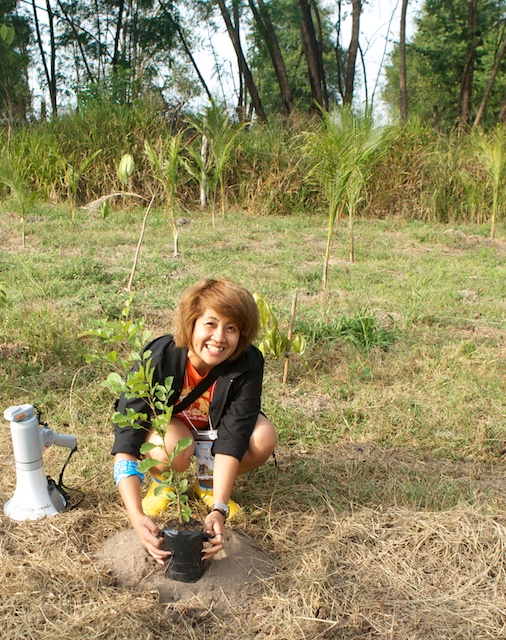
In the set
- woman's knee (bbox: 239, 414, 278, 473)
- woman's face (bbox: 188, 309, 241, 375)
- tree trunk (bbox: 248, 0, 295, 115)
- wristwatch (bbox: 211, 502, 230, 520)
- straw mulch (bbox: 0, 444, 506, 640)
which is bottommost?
straw mulch (bbox: 0, 444, 506, 640)

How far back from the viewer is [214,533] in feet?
6.07

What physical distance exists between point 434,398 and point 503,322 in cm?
165

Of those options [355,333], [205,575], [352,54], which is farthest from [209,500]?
[352,54]

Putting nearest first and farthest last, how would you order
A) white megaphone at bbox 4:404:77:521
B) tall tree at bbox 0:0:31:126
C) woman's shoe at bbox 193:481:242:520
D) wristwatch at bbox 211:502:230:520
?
wristwatch at bbox 211:502:230:520 < white megaphone at bbox 4:404:77:521 < woman's shoe at bbox 193:481:242:520 < tall tree at bbox 0:0:31:126

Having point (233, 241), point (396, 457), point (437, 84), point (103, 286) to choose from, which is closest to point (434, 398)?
point (396, 457)

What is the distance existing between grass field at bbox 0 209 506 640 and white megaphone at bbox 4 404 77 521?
6 centimetres

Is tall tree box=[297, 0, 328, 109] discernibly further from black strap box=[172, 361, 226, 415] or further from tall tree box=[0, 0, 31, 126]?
black strap box=[172, 361, 226, 415]

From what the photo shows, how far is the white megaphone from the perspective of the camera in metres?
2.03

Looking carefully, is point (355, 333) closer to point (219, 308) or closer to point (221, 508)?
point (219, 308)

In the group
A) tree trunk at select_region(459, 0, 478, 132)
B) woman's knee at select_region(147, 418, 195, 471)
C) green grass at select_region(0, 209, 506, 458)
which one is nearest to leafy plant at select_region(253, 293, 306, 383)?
green grass at select_region(0, 209, 506, 458)

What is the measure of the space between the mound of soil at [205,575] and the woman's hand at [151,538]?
99mm

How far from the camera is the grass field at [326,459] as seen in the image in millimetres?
1753

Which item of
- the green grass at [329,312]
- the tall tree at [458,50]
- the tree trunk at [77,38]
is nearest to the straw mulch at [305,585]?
the green grass at [329,312]

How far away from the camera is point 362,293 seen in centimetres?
533
